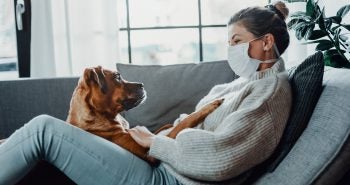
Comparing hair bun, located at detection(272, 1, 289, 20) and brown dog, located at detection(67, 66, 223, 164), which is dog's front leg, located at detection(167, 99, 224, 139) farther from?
hair bun, located at detection(272, 1, 289, 20)

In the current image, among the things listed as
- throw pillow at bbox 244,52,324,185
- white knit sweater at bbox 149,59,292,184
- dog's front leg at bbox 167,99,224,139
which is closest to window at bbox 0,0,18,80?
dog's front leg at bbox 167,99,224,139

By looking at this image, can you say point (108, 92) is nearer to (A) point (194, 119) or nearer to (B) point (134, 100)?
(B) point (134, 100)

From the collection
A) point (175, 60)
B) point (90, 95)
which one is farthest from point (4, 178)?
point (175, 60)

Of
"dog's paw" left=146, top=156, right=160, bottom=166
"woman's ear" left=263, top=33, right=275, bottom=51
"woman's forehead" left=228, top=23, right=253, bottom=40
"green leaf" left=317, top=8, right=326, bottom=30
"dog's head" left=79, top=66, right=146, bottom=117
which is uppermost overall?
"green leaf" left=317, top=8, right=326, bottom=30

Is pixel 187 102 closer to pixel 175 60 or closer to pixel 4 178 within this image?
pixel 4 178

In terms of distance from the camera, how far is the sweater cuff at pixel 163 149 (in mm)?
1454

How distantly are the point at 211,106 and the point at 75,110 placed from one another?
52 centimetres

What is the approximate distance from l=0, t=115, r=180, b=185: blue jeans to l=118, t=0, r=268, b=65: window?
1854mm

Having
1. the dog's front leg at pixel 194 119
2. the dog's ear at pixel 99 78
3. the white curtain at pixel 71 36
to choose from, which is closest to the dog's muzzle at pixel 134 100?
the dog's ear at pixel 99 78

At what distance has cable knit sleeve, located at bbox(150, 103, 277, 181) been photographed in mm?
1325

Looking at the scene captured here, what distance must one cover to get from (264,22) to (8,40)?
2.05 m

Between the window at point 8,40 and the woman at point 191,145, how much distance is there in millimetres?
1699

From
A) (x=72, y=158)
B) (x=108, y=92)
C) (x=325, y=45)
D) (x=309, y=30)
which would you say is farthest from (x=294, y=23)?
(x=72, y=158)

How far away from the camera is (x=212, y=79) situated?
7.37ft
